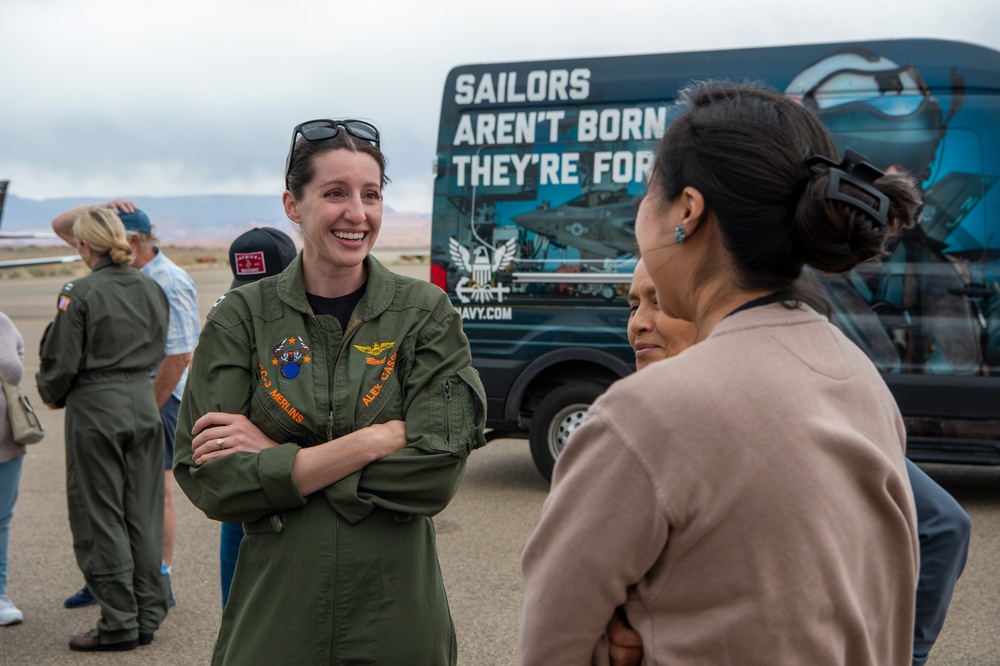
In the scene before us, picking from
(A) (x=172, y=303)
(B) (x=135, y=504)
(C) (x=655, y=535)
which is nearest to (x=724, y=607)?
(C) (x=655, y=535)

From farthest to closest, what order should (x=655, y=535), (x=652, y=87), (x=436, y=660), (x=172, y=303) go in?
(x=652, y=87)
(x=172, y=303)
(x=436, y=660)
(x=655, y=535)

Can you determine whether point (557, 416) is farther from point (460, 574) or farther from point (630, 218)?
point (460, 574)

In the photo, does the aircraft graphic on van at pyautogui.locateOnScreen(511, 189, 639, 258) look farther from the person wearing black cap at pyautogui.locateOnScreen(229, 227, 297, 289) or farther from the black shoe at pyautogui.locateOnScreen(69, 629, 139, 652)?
the black shoe at pyautogui.locateOnScreen(69, 629, 139, 652)

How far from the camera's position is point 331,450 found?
236 cm

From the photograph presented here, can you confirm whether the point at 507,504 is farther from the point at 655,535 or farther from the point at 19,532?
the point at 655,535

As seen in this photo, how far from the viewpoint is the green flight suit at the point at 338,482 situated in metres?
2.32

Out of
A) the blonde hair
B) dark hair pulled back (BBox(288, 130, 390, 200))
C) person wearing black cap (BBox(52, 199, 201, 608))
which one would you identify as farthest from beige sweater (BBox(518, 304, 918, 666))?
Result: person wearing black cap (BBox(52, 199, 201, 608))

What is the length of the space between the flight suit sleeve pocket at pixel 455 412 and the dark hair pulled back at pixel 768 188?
1105 millimetres

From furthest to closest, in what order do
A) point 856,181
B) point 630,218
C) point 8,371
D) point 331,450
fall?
point 630,218
point 8,371
point 331,450
point 856,181

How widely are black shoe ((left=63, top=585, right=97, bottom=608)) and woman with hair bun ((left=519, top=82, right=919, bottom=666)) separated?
4.72 m

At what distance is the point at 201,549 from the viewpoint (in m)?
6.48

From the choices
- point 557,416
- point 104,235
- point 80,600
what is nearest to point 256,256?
point 104,235

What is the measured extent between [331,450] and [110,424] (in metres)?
2.85

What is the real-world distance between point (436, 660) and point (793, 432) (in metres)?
1.38
